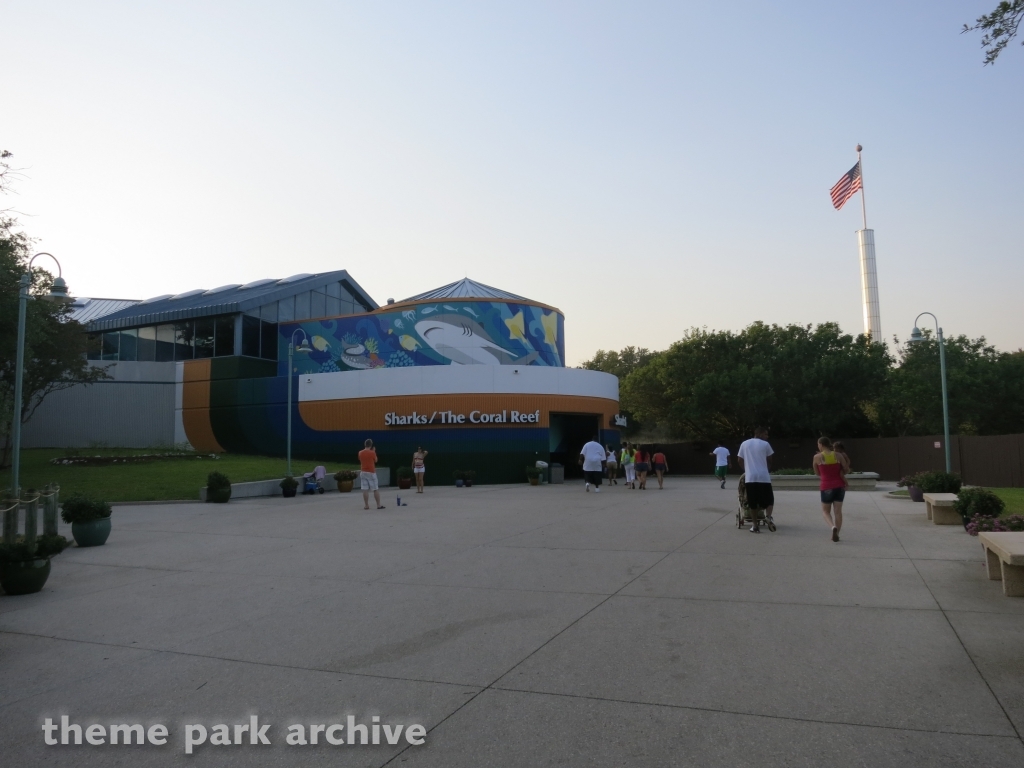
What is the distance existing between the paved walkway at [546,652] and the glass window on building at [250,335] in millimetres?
31105

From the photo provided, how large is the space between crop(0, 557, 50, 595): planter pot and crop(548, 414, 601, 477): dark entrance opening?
32.2 m

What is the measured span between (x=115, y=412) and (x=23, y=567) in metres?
36.1

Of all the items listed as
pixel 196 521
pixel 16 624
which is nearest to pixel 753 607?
pixel 16 624

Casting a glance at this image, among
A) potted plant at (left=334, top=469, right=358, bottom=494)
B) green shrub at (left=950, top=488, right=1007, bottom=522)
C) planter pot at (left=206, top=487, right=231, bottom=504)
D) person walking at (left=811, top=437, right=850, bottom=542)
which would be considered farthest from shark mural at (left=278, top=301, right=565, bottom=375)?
green shrub at (left=950, top=488, right=1007, bottom=522)

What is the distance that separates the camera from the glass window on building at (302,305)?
44.4 metres

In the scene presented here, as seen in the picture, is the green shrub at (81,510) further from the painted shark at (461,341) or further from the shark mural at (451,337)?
the painted shark at (461,341)

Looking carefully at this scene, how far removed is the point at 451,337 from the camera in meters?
38.1

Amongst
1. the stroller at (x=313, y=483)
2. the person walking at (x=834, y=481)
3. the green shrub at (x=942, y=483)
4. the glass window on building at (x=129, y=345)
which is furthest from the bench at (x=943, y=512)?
the glass window on building at (x=129, y=345)

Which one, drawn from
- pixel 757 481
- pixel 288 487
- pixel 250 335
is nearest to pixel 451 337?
pixel 250 335

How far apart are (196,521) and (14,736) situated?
1238cm

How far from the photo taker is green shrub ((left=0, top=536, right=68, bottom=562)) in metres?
8.56

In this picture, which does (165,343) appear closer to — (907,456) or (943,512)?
(943,512)

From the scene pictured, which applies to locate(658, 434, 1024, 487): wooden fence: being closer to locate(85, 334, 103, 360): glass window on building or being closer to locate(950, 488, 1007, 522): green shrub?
locate(950, 488, 1007, 522): green shrub

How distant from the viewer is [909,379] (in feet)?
137
